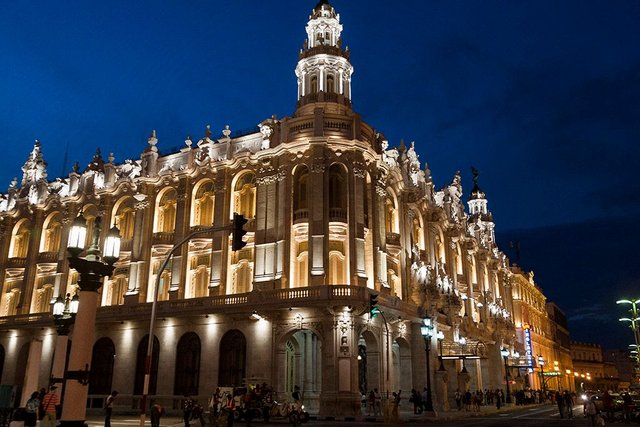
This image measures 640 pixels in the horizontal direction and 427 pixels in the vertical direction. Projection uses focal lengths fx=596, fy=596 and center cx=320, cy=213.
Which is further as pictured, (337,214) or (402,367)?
(402,367)

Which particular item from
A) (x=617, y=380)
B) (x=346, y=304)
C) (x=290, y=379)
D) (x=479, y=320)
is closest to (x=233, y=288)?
(x=290, y=379)

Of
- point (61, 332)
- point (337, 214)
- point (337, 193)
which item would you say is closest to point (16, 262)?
point (337, 193)

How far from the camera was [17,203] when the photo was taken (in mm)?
59094

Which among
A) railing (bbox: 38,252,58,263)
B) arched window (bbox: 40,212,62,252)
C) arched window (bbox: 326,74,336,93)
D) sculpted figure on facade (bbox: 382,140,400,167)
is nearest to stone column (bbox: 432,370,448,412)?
sculpted figure on facade (bbox: 382,140,400,167)

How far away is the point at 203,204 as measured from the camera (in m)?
48.1

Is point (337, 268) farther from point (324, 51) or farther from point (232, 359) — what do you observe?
point (324, 51)

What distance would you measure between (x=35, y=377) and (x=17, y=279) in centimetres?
4232

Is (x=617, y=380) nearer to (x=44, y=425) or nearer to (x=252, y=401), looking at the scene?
(x=252, y=401)

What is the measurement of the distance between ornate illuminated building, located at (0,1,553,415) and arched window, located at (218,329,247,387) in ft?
0.32

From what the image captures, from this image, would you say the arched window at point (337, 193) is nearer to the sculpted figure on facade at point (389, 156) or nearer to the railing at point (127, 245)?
the sculpted figure on facade at point (389, 156)

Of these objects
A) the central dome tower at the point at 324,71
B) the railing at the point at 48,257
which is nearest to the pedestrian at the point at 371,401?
the central dome tower at the point at 324,71

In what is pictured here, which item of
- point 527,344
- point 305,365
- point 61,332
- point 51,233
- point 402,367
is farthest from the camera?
point 527,344

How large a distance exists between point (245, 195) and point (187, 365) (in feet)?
43.8

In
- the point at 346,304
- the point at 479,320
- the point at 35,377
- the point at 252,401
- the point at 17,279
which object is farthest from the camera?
the point at 479,320
